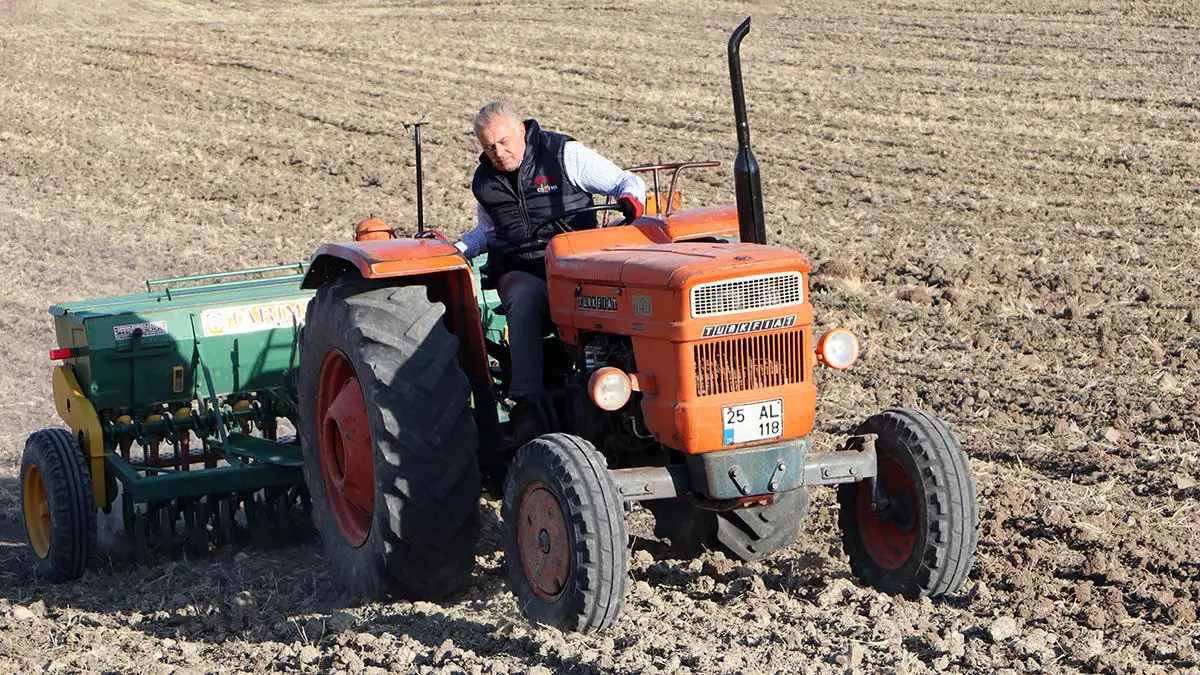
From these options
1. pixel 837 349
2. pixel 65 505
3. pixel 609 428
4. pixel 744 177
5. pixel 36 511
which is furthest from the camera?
pixel 36 511

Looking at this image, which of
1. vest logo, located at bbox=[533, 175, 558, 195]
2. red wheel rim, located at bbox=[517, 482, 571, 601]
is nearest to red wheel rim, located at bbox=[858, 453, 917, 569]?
red wheel rim, located at bbox=[517, 482, 571, 601]

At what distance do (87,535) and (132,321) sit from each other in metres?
0.90

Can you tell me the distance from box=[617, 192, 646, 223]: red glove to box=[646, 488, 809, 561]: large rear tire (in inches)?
38.7

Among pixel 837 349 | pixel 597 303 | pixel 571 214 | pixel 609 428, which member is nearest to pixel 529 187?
pixel 571 214

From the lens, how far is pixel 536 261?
5.26m

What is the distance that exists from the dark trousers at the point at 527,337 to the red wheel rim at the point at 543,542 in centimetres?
50

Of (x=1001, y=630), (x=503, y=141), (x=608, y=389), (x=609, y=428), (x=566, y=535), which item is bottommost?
(x=1001, y=630)

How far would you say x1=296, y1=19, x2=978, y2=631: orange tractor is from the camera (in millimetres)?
4371

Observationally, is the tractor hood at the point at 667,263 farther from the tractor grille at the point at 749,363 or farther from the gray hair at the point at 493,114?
the gray hair at the point at 493,114

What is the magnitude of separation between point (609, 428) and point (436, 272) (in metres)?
0.92

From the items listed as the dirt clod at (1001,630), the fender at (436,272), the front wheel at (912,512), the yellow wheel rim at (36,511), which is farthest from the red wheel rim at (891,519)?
the yellow wheel rim at (36,511)

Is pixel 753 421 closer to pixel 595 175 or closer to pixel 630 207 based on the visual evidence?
pixel 630 207

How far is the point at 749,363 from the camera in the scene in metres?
4.46

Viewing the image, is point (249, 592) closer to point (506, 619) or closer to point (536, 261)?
point (506, 619)
